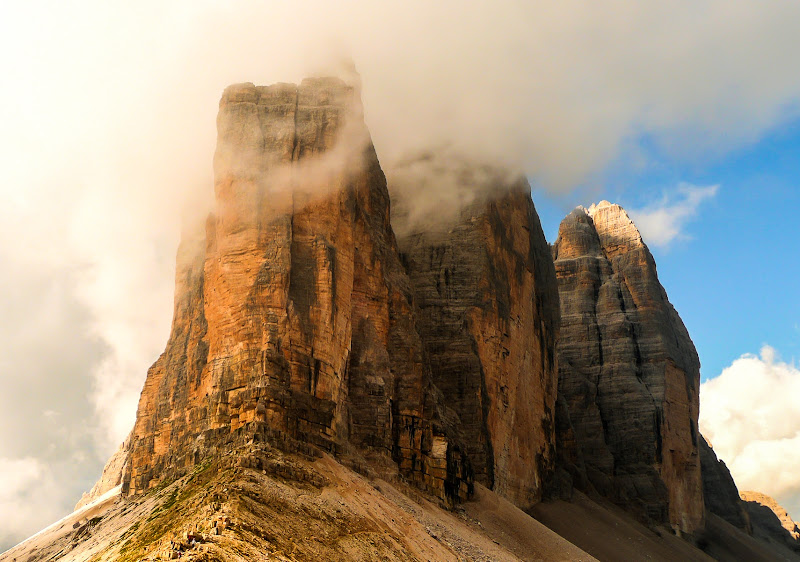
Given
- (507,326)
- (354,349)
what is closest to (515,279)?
(507,326)

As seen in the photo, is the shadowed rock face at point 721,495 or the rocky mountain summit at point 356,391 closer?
the rocky mountain summit at point 356,391

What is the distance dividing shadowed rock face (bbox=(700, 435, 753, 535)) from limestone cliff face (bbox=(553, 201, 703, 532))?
553 inches

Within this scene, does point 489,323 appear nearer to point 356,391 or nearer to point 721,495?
point 356,391

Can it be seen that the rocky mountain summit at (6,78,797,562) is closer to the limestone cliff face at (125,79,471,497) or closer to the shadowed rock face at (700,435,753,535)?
the limestone cliff face at (125,79,471,497)

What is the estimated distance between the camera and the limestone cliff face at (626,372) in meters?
103

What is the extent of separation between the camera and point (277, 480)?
4516cm

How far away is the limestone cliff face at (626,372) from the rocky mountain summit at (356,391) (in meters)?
0.54

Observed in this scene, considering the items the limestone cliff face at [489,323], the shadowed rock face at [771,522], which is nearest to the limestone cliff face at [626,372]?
the limestone cliff face at [489,323]

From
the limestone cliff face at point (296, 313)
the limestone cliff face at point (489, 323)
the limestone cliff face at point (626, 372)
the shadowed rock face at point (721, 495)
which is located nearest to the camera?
the limestone cliff face at point (296, 313)

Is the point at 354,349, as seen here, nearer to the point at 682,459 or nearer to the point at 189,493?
the point at 189,493

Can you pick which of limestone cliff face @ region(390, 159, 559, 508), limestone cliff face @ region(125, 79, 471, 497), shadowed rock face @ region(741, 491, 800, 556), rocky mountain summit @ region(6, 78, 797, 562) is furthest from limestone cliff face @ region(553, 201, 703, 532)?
limestone cliff face @ region(125, 79, 471, 497)

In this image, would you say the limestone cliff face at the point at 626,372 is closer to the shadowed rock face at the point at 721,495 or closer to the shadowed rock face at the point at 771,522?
the shadowed rock face at the point at 721,495

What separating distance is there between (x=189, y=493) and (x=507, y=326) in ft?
132

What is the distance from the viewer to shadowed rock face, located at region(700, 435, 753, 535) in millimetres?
123369
